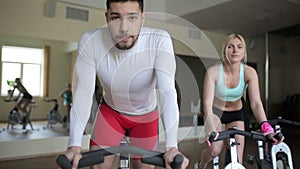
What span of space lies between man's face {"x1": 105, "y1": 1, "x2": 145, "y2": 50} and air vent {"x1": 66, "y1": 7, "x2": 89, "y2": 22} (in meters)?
3.37

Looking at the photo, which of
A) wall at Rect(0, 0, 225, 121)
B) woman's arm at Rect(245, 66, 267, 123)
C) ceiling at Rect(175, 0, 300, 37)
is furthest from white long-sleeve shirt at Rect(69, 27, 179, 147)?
ceiling at Rect(175, 0, 300, 37)

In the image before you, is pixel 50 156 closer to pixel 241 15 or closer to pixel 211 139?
pixel 211 139

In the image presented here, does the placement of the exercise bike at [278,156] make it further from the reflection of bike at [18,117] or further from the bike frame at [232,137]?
the reflection of bike at [18,117]

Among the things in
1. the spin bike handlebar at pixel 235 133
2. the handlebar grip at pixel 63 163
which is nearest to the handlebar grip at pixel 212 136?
the spin bike handlebar at pixel 235 133

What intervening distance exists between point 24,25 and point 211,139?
10.7 feet

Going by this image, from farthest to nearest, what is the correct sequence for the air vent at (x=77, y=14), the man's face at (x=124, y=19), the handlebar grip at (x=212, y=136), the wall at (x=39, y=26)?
the air vent at (x=77, y=14), the wall at (x=39, y=26), the handlebar grip at (x=212, y=136), the man's face at (x=124, y=19)

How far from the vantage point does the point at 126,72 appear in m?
0.95

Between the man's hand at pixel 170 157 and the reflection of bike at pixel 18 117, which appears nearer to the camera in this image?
the man's hand at pixel 170 157

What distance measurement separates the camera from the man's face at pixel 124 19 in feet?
2.57

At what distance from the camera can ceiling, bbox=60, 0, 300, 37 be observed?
4.14 m

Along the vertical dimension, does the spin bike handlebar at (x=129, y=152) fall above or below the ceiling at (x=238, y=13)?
below

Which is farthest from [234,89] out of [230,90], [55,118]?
[55,118]

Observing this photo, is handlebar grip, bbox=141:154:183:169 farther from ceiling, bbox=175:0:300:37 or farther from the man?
ceiling, bbox=175:0:300:37

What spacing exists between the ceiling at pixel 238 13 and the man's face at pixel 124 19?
3.03 metres
